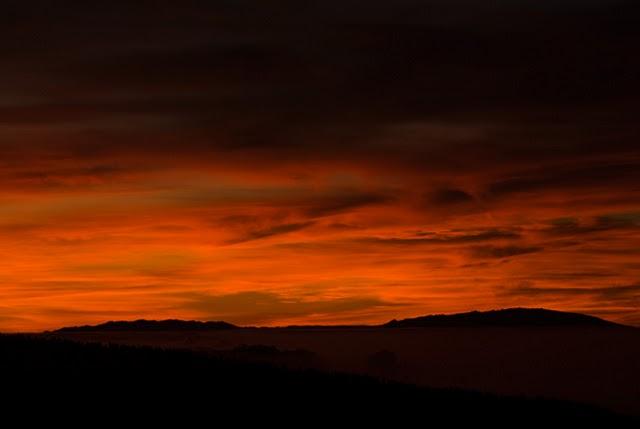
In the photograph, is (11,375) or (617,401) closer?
(11,375)

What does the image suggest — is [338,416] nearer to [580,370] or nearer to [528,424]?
[528,424]

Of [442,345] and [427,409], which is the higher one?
[442,345]

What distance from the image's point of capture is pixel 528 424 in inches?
800

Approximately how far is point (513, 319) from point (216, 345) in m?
13.9

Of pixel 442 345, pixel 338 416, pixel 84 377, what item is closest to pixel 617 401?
pixel 442 345

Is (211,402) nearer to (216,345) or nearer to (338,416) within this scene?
(338,416)

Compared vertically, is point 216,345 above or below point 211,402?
above

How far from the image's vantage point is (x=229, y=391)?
20797 millimetres

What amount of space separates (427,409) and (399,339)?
1780 centimetres

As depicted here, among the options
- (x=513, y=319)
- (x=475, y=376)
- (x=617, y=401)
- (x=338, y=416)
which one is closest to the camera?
(x=338, y=416)

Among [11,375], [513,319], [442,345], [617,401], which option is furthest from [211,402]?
[513,319]

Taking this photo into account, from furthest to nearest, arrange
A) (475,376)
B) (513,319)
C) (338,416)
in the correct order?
(513,319)
(475,376)
(338,416)

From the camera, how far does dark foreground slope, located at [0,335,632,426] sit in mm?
19500

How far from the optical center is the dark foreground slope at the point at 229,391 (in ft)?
64.0
